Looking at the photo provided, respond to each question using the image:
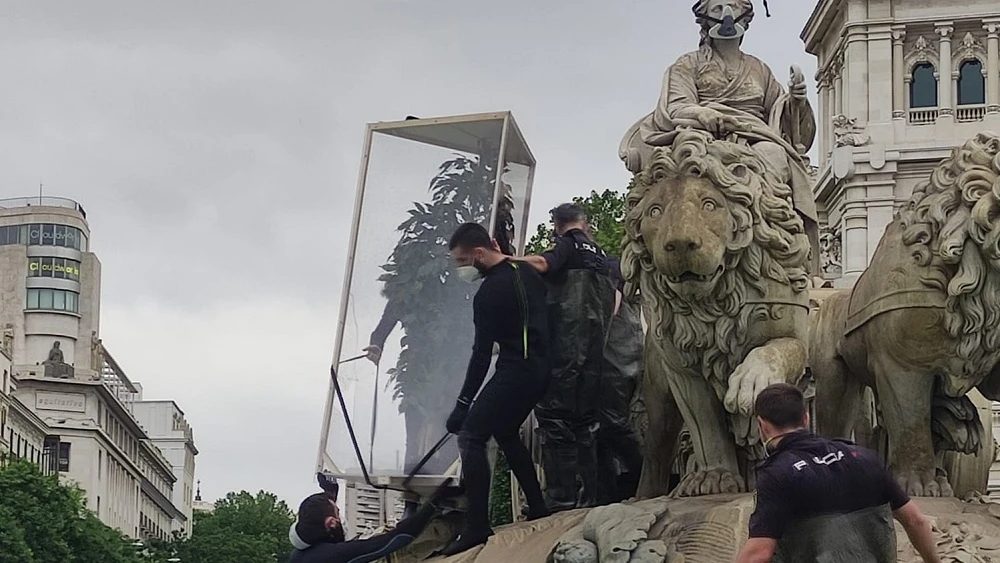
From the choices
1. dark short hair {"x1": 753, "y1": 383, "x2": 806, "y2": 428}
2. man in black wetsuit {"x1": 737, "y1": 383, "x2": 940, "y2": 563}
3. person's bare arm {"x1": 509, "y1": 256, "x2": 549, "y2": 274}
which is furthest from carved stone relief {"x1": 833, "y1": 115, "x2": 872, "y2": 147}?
dark short hair {"x1": 753, "y1": 383, "x2": 806, "y2": 428}

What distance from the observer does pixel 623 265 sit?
12781 mm

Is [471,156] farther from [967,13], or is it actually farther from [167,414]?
[167,414]

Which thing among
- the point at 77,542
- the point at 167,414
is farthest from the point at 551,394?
the point at 167,414

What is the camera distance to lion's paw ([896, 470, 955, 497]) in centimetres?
1272

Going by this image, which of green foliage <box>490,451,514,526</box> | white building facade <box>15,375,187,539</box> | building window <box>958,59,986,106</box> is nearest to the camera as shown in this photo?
green foliage <box>490,451,514,526</box>

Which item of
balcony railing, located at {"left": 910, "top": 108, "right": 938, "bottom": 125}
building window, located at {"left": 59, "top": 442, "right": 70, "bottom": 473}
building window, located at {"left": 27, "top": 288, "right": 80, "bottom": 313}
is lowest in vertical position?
building window, located at {"left": 59, "top": 442, "right": 70, "bottom": 473}

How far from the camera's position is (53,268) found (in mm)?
127250

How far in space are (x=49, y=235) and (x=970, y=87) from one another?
71060 mm

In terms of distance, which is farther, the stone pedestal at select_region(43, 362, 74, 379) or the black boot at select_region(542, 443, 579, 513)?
the stone pedestal at select_region(43, 362, 74, 379)

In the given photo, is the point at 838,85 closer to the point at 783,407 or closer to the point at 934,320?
the point at 934,320

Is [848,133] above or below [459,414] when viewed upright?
above

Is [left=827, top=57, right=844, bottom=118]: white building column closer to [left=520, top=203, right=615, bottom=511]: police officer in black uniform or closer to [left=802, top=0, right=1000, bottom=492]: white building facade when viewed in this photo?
[left=802, top=0, right=1000, bottom=492]: white building facade

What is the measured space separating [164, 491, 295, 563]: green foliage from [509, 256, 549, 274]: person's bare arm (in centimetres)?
6984

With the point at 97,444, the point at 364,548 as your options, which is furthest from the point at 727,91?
the point at 97,444
